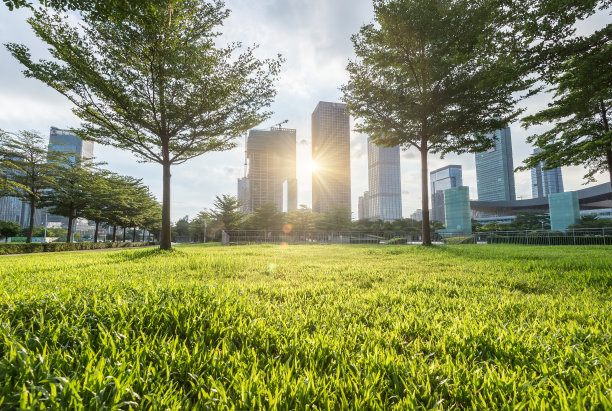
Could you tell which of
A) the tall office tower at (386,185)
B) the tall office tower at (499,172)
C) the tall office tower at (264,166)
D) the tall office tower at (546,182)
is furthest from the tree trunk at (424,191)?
the tall office tower at (546,182)

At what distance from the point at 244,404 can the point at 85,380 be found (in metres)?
0.76

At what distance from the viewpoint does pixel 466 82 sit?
12773 mm

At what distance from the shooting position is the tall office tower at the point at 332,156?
15050 centimetres

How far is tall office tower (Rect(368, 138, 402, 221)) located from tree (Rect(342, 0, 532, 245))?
6667 inches

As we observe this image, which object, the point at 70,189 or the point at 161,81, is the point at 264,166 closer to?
the point at 70,189

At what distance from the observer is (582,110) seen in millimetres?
10078

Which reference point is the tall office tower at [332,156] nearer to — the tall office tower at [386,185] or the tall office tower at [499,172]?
the tall office tower at [386,185]

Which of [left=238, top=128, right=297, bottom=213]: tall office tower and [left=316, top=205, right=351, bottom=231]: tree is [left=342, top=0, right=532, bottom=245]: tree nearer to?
[left=316, top=205, right=351, bottom=231]: tree

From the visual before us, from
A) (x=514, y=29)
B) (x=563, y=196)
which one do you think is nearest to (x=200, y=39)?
(x=514, y=29)

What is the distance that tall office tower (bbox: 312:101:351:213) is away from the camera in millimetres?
150500

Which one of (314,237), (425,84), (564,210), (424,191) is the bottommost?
(314,237)

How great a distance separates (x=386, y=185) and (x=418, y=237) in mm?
152217

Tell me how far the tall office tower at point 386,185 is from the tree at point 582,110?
169 meters

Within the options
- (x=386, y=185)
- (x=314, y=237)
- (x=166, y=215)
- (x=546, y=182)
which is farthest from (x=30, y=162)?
(x=546, y=182)
